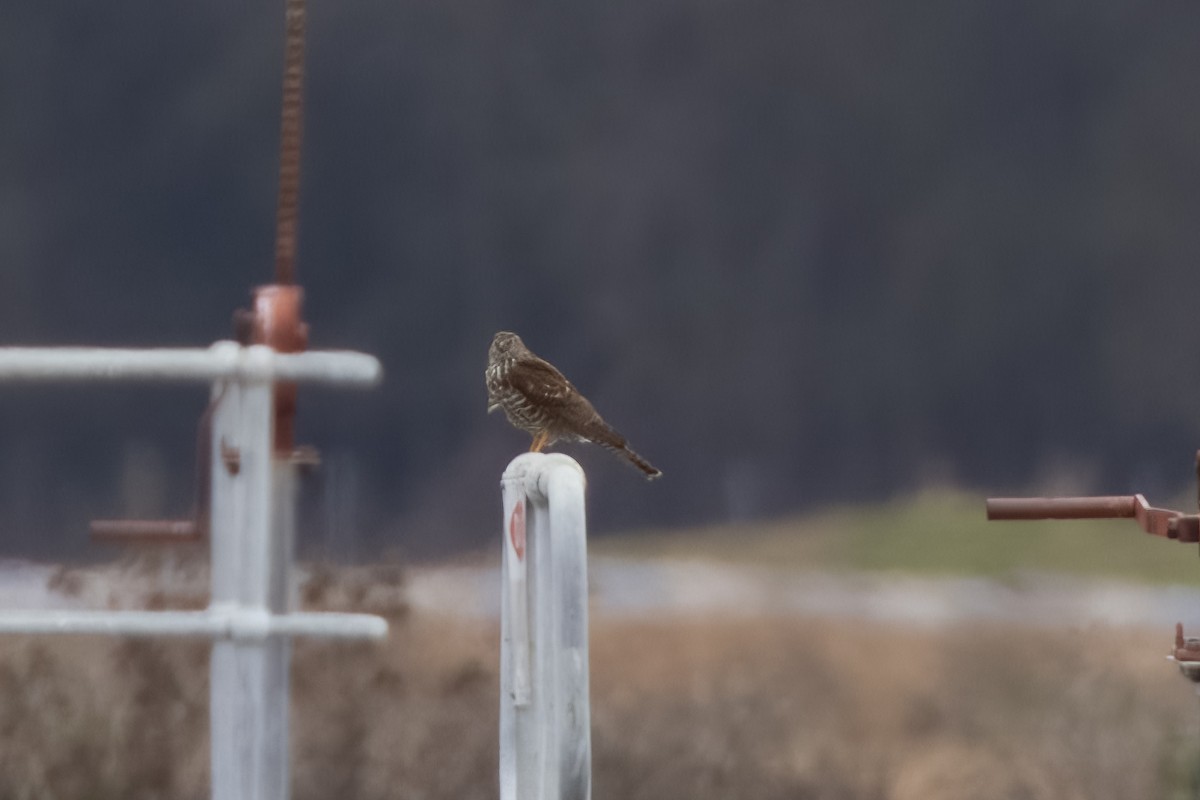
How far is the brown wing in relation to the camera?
15.1 feet

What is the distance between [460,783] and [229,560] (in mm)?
2780

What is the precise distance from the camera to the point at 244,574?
2.65 meters

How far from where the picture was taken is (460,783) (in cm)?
529

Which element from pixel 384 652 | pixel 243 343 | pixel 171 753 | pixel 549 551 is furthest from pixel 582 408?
pixel 549 551

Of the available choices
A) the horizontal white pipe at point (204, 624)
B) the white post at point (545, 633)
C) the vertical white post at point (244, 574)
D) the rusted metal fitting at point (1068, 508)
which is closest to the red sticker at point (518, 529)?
the white post at point (545, 633)

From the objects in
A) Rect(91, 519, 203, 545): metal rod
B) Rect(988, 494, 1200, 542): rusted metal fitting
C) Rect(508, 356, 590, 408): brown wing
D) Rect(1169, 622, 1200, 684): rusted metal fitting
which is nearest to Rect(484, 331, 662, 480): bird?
Rect(508, 356, 590, 408): brown wing

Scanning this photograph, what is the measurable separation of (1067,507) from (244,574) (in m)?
1.22

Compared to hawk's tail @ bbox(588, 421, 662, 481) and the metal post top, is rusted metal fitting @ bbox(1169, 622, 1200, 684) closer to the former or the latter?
the metal post top

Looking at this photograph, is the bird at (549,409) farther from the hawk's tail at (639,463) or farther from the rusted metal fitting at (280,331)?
the rusted metal fitting at (280,331)

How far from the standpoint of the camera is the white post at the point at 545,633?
7.22ft

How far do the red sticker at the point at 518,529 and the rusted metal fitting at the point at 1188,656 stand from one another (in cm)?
104

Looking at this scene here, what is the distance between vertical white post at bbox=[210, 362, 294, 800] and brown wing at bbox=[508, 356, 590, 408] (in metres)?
1.95

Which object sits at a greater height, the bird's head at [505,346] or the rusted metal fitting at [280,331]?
the bird's head at [505,346]

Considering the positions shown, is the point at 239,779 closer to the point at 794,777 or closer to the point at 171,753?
the point at 171,753
